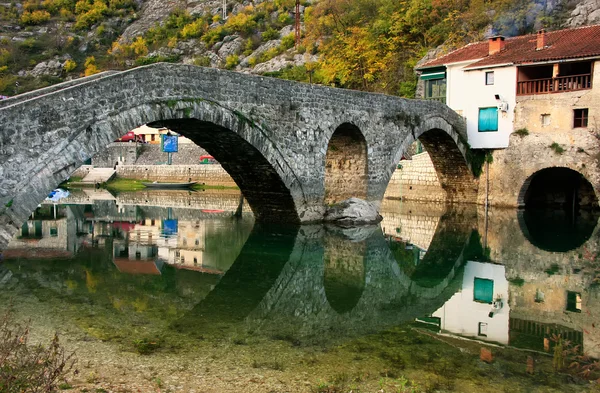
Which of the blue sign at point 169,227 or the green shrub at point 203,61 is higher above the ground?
the green shrub at point 203,61

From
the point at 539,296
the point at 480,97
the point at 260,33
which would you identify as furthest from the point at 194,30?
the point at 539,296

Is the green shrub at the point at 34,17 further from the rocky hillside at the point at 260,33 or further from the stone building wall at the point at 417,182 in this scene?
the stone building wall at the point at 417,182

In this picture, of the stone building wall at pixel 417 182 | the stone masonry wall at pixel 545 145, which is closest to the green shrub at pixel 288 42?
the stone building wall at pixel 417 182

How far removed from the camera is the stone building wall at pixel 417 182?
26.6 meters

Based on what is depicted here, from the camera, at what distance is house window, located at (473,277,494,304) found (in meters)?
10.1

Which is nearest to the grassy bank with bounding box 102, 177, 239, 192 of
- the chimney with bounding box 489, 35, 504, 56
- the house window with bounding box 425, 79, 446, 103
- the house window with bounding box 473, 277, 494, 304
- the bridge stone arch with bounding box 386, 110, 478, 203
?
the house window with bounding box 425, 79, 446, 103

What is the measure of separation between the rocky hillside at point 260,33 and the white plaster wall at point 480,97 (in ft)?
26.0

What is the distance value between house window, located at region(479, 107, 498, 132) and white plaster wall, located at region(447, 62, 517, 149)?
132 millimetres

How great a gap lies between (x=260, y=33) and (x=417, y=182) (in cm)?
4432

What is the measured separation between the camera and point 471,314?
29.9 feet

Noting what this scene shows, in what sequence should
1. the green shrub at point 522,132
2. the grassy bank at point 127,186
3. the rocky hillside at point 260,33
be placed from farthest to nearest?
the grassy bank at point 127,186
the rocky hillside at point 260,33
the green shrub at point 522,132

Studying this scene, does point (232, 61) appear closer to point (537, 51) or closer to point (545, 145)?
point (537, 51)

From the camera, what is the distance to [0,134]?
30.8ft

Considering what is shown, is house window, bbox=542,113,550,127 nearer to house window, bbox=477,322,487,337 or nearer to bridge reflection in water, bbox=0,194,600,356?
bridge reflection in water, bbox=0,194,600,356
